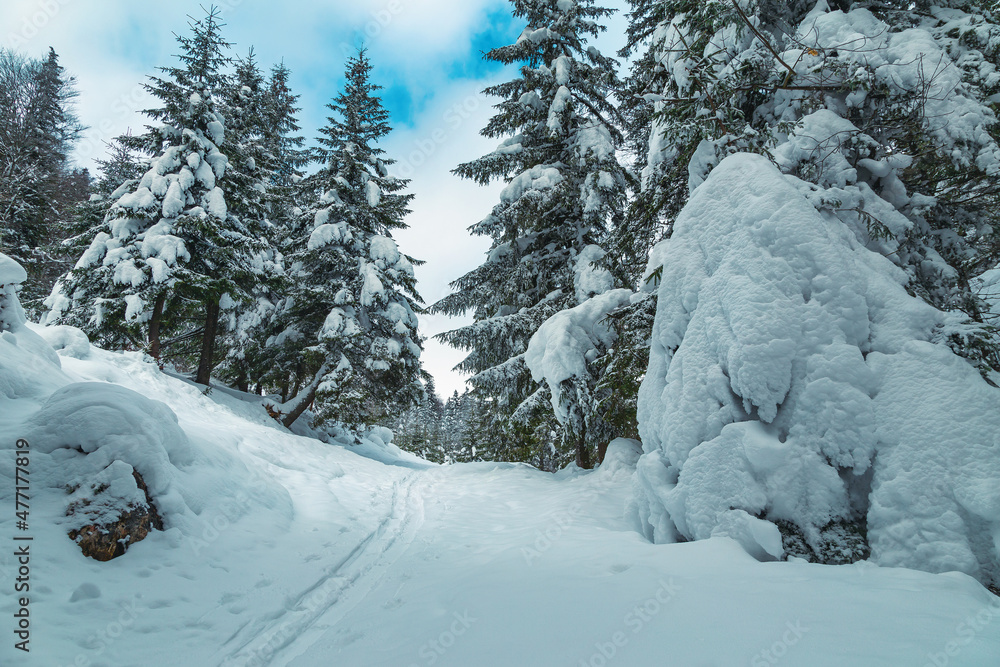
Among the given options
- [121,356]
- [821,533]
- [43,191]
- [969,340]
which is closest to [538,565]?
[821,533]

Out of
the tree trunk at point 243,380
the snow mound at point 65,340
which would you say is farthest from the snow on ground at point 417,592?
the tree trunk at point 243,380

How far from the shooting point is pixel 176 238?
12.6 m

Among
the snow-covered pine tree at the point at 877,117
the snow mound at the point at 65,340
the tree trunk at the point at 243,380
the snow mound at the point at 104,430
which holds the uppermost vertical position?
the snow-covered pine tree at the point at 877,117

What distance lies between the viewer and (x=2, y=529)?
3.65m

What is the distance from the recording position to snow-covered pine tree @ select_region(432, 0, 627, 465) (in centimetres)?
986

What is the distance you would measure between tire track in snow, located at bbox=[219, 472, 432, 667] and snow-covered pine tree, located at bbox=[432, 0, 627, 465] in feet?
12.4

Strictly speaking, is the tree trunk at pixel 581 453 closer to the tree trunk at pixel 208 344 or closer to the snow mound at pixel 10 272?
the snow mound at pixel 10 272

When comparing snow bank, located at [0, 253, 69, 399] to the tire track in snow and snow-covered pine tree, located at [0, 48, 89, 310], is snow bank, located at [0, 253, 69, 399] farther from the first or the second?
snow-covered pine tree, located at [0, 48, 89, 310]

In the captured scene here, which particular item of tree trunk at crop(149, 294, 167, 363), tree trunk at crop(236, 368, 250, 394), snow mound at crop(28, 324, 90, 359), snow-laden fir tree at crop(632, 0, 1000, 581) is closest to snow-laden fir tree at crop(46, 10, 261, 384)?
tree trunk at crop(149, 294, 167, 363)

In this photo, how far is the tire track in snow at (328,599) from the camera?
10.9 feet

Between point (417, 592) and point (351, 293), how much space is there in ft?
40.4

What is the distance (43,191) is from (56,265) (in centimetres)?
432

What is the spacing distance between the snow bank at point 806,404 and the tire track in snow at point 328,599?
3259mm

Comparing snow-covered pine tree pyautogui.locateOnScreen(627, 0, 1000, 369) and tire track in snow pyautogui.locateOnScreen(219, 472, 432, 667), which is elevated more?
snow-covered pine tree pyautogui.locateOnScreen(627, 0, 1000, 369)
